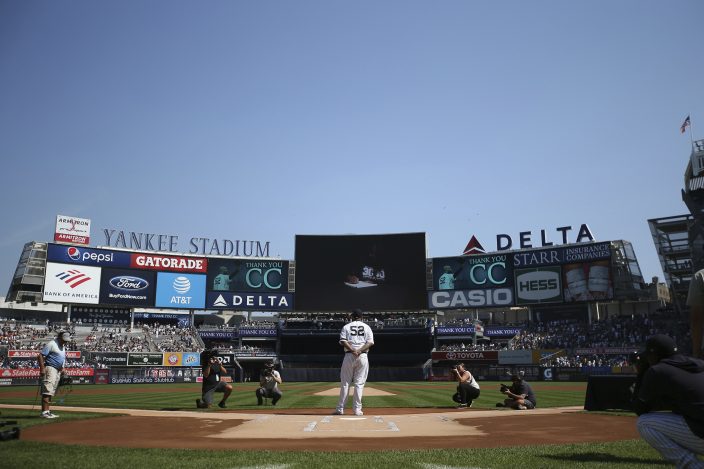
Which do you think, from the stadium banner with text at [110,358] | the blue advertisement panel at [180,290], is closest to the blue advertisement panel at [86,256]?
the blue advertisement panel at [180,290]

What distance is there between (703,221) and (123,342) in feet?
174

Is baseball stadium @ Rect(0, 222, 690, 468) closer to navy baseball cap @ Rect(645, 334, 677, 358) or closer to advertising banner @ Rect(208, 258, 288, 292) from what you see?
advertising banner @ Rect(208, 258, 288, 292)

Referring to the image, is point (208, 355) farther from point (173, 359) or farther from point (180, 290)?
point (180, 290)

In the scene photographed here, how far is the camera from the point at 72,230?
61.1 meters

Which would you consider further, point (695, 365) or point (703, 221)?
point (703, 221)

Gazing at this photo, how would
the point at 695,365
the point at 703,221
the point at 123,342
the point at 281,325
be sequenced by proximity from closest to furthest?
the point at 695,365 < the point at 703,221 < the point at 123,342 < the point at 281,325

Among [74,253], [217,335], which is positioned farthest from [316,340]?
[74,253]

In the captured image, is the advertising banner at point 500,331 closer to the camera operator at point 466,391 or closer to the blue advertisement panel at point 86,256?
the blue advertisement panel at point 86,256

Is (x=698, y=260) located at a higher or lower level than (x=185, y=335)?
higher

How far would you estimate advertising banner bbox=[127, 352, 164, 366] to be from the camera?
46656 mm

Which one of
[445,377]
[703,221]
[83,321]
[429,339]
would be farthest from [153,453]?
[83,321]

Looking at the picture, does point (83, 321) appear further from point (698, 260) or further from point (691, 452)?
point (691, 452)

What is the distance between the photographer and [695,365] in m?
4.35

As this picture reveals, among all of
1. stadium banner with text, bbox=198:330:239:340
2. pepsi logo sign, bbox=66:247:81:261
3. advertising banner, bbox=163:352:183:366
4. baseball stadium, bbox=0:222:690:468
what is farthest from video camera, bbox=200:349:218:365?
pepsi logo sign, bbox=66:247:81:261
